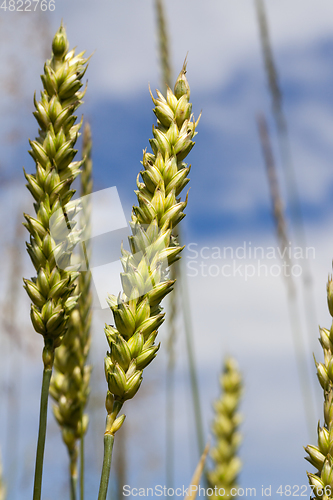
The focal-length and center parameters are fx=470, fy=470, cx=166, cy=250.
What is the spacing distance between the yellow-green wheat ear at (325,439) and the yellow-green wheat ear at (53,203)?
46 centimetres

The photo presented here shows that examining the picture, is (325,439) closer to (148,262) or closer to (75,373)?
(148,262)

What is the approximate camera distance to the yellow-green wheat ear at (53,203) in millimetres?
887

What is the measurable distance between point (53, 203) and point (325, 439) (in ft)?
2.12

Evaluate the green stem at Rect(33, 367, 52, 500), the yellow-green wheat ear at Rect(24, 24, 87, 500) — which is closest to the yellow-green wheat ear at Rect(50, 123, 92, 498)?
the yellow-green wheat ear at Rect(24, 24, 87, 500)

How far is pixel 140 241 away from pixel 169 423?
2188mm

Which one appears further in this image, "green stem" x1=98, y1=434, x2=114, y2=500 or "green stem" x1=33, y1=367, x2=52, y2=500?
"green stem" x1=33, y1=367, x2=52, y2=500

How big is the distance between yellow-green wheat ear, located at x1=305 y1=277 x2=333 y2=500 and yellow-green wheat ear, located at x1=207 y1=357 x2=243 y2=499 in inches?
93.7

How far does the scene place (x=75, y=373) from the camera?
1.57m

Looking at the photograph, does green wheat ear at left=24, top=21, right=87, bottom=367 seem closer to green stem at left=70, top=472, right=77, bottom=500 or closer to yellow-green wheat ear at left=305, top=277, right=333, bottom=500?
→ yellow-green wheat ear at left=305, top=277, right=333, bottom=500

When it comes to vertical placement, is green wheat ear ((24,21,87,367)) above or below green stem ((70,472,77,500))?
above

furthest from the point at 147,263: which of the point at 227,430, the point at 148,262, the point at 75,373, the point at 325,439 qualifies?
the point at 227,430

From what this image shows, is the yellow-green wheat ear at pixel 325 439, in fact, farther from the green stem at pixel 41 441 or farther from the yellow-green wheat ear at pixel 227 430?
the yellow-green wheat ear at pixel 227 430

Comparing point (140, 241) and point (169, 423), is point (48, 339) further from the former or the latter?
point (169, 423)

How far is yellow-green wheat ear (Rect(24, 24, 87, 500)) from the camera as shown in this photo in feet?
2.91
